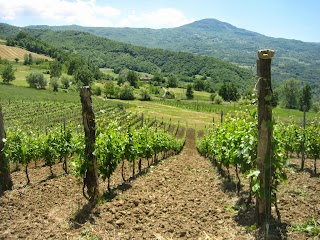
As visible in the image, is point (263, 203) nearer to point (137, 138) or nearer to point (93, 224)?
point (93, 224)

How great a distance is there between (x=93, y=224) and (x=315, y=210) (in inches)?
203

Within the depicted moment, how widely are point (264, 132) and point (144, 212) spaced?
12.5 ft

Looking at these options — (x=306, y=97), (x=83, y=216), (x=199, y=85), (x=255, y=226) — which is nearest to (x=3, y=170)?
(x=83, y=216)

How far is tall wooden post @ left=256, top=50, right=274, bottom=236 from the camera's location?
6.06 m

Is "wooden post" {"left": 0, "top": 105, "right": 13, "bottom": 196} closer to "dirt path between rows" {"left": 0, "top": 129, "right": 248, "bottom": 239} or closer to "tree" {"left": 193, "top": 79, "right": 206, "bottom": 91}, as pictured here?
"dirt path between rows" {"left": 0, "top": 129, "right": 248, "bottom": 239}

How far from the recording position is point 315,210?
6852mm

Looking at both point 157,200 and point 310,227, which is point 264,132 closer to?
point 310,227

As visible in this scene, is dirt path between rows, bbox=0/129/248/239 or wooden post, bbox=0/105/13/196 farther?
wooden post, bbox=0/105/13/196

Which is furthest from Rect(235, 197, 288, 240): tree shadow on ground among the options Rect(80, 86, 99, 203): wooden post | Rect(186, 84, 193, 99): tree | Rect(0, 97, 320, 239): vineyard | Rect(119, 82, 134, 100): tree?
Rect(186, 84, 193, 99): tree

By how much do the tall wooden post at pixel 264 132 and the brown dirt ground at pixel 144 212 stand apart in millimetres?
A: 615

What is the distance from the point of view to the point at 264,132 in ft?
20.2

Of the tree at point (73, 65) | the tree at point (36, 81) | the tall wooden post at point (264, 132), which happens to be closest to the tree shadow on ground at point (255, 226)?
the tall wooden post at point (264, 132)

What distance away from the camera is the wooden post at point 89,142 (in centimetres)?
877

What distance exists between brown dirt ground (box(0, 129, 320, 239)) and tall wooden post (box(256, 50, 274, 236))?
0.61 metres
